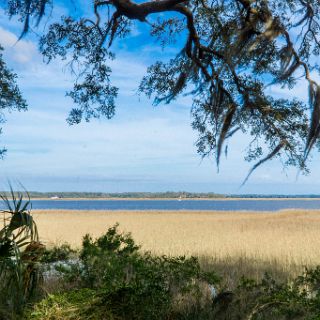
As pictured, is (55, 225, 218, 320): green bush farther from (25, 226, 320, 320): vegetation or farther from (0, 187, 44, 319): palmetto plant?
(0, 187, 44, 319): palmetto plant

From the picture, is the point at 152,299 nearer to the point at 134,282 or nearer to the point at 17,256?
the point at 134,282

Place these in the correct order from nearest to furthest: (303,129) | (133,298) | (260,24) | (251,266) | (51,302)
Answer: (51,302) → (133,298) → (260,24) → (303,129) → (251,266)

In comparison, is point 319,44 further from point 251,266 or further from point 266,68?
point 251,266

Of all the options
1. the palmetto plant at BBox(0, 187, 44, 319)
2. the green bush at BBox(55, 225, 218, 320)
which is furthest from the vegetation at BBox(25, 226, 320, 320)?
the palmetto plant at BBox(0, 187, 44, 319)

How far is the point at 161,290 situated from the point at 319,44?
6.77 metres

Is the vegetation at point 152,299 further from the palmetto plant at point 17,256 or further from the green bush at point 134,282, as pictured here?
the palmetto plant at point 17,256

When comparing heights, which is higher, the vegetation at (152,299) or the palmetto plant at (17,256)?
the palmetto plant at (17,256)

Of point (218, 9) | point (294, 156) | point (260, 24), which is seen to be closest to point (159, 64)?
point (218, 9)

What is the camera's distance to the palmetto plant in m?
4.14

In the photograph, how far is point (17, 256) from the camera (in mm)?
4020

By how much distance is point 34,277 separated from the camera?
4.67 m

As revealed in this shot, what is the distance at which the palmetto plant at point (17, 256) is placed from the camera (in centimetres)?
414

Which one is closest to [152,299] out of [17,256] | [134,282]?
[134,282]

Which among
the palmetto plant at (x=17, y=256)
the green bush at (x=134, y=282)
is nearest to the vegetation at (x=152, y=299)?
the green bush at (x=134, y=282)
